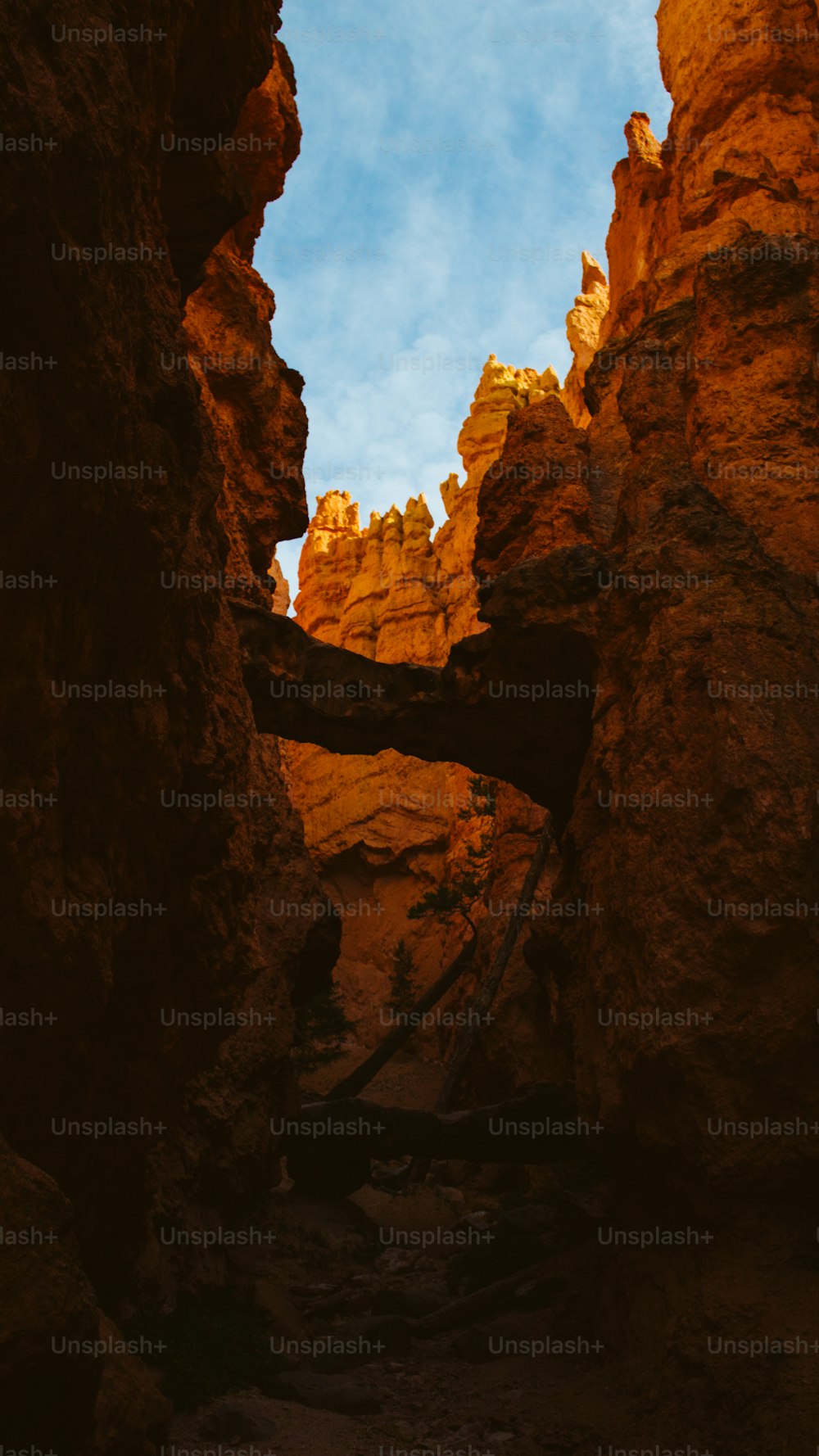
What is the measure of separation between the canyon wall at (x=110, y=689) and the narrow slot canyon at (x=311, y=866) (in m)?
0.03

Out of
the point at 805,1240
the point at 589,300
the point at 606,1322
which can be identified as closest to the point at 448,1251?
the point at 606,1322

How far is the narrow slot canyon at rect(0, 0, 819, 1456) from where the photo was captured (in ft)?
17.6

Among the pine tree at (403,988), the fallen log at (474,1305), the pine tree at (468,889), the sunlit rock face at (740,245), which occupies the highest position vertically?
the sunlit rock face at (740,245)

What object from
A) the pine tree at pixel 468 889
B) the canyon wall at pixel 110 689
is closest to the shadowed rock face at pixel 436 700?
the canyon wall at pixel 110 689

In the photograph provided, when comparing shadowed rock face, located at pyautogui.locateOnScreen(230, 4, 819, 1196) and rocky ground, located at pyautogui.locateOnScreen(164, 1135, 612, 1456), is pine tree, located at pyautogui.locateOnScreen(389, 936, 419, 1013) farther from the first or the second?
shadowed rock face, located at pyautogui.locateOnScreen(230, 4, 819, 1196)

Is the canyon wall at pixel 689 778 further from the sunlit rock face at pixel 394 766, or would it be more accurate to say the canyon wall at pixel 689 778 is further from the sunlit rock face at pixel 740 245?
the sunlit rock face at pixel 394 766

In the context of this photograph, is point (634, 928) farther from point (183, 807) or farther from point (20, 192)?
point (20, 192)

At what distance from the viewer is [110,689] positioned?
20.7 feet

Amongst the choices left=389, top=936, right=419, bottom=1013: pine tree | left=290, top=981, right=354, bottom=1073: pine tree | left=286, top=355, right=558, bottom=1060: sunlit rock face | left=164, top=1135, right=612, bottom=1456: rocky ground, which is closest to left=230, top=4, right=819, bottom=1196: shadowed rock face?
left=164, top=1135, right=612, bottom=1456: rocky ground

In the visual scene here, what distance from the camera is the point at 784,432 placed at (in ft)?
41.5

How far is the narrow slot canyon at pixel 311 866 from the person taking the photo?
5359 millimetres

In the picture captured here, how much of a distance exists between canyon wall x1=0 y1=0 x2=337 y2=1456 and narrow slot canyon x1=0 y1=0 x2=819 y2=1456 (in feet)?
0.10

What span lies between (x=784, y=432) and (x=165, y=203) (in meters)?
7.59

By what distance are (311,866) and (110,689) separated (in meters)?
9.65
